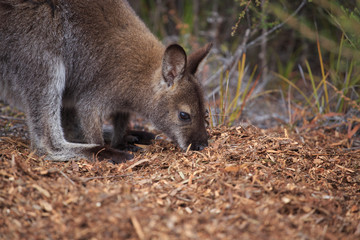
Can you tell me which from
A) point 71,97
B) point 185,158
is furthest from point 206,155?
point 71,97

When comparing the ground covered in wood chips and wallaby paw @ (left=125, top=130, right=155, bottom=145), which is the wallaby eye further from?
wallaby paw @ (left=125, top=130, right=155, bottom=145)

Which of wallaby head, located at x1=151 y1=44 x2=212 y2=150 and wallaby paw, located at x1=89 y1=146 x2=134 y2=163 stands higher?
wallaby head, located at x1=151 y1=44 x2=212 y2=150

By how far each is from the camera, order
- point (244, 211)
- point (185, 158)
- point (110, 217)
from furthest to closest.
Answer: point (185, 158), point (244, 211), point (110, 217)

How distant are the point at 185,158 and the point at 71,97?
162cm

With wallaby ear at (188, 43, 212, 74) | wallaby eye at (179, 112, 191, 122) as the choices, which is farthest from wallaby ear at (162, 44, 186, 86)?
wallaby eye at (179, 112, 191, 122)

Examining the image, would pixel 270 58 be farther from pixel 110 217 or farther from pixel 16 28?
pixel 110 217

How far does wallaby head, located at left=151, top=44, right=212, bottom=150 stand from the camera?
372 cm

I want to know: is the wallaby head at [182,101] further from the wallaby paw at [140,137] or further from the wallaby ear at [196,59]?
the wallaby paw at [140,137]

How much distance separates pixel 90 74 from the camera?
393cm

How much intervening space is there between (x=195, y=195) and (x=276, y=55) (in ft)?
18.8

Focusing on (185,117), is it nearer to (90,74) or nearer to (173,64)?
(173,64)

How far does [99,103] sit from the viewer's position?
13.0 ft

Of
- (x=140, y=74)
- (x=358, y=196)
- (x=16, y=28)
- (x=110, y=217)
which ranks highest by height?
(x=16, y=28)

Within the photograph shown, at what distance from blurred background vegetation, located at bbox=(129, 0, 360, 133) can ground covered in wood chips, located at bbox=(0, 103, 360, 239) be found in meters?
1.03
